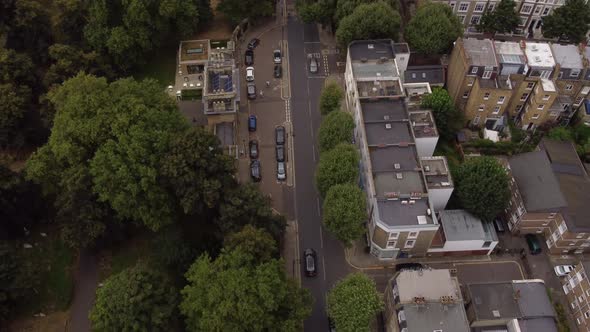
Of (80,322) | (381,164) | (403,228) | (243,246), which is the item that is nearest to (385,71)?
(381,164)

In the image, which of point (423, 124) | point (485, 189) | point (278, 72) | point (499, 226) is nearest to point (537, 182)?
point (499, 226)

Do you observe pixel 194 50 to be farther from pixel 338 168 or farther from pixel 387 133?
pixel 387 133

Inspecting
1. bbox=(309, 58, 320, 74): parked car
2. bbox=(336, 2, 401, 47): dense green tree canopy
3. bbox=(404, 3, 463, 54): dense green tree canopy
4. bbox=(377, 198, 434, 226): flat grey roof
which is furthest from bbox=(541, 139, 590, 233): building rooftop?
bbox=(309, 58, 320, 74): parked car

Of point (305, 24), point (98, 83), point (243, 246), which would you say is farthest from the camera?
point (305, 24)

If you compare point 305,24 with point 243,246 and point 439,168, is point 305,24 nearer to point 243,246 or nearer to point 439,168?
point 439,168

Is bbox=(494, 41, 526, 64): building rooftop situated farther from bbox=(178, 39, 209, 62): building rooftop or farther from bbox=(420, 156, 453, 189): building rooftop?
bbox=(178, 39, 209, 62): building rooftop

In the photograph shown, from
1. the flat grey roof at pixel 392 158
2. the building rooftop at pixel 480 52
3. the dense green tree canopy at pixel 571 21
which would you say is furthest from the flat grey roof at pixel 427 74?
the dense green tree canopy at pixel 571 21
